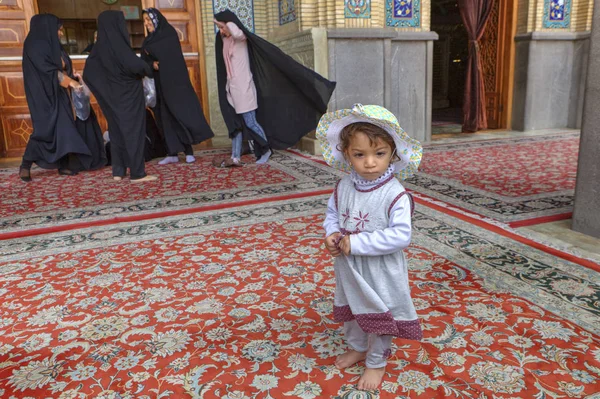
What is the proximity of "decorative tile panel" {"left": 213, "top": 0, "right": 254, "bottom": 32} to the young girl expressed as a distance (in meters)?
5.62

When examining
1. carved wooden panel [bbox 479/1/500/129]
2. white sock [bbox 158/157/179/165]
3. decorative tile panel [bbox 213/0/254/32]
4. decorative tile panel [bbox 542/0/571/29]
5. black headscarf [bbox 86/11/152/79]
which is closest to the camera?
black headscarf [bbox 86/11/152/79]

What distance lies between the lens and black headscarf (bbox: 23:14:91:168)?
433cm

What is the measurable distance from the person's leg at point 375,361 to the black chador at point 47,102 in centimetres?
403

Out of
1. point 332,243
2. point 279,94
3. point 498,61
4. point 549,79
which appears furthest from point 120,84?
point 549,79

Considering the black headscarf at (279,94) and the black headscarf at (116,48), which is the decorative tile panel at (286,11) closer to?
the black headscarf at (279,94)

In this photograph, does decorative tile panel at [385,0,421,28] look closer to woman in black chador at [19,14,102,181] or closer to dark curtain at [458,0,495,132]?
dark curtain at [458,0,495,132]

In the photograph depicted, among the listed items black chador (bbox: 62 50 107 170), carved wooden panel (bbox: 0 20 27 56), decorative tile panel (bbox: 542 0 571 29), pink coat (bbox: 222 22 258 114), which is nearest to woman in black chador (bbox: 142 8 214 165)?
pink coat (bbox: 222 22 258 114)

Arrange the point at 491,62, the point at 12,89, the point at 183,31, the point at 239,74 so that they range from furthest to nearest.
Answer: the point at 491,62
the point at 183,31
the point at 12,89
the point at 239,74

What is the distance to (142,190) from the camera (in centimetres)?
399

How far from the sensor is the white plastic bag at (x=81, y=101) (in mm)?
4570

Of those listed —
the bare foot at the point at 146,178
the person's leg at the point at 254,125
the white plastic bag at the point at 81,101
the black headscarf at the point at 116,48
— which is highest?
the black headscarf at the point at 116,48

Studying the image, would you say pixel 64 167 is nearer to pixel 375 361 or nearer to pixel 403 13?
pixel 403 13

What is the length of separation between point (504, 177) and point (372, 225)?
3135mm

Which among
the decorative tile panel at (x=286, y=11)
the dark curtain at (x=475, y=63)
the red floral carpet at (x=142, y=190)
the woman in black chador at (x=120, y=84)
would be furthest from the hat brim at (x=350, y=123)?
the dark curtain at (x=475, y=63)
